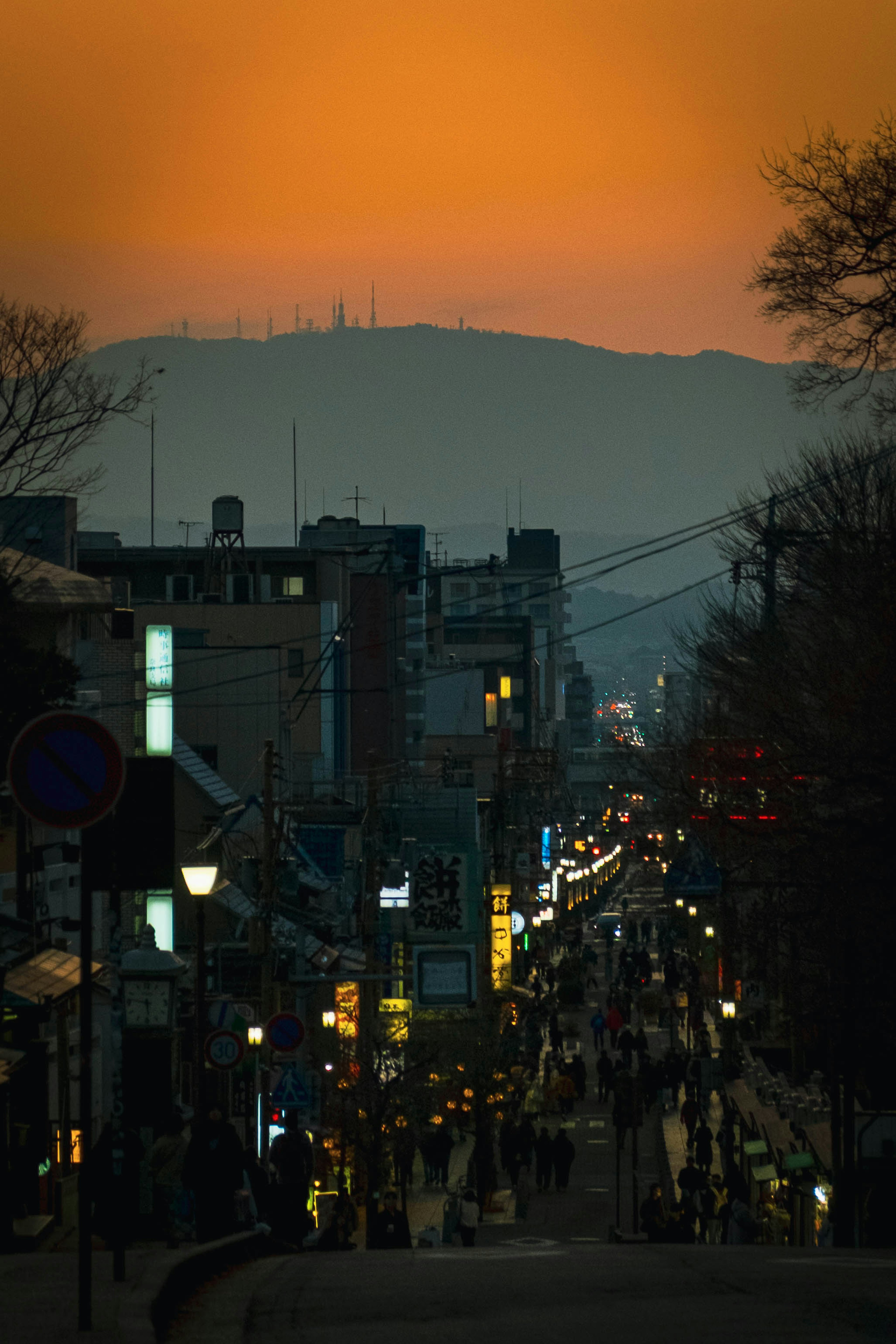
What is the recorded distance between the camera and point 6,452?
1712 cm

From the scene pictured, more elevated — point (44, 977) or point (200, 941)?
point (200, 941)

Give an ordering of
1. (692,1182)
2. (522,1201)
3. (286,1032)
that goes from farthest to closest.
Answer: (522,1201), (692,1182), (286,1032)

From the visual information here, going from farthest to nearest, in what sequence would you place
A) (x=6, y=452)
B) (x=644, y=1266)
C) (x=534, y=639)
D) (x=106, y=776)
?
(x=534, y=639)
(x=6, y=452)
(x=644, y=1266)
(x=106, y=776)

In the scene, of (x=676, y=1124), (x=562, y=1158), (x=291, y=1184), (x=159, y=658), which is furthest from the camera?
(x=676, y=1124)

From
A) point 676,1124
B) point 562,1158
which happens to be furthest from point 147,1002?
point 676,1124

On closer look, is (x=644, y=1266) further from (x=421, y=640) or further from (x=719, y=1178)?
(x=421, y=640)

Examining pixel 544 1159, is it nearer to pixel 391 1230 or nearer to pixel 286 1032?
pixel 286 1032

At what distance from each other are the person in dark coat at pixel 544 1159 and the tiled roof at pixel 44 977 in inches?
603

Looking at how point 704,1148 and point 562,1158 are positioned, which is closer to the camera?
point 704,1148

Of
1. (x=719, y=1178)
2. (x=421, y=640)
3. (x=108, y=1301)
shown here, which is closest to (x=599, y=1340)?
(x=108, y=1301)

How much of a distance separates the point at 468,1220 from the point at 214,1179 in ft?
35.6

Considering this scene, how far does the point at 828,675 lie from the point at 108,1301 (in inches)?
565

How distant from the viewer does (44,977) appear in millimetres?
16984

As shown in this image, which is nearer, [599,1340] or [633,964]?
[599,1340]
